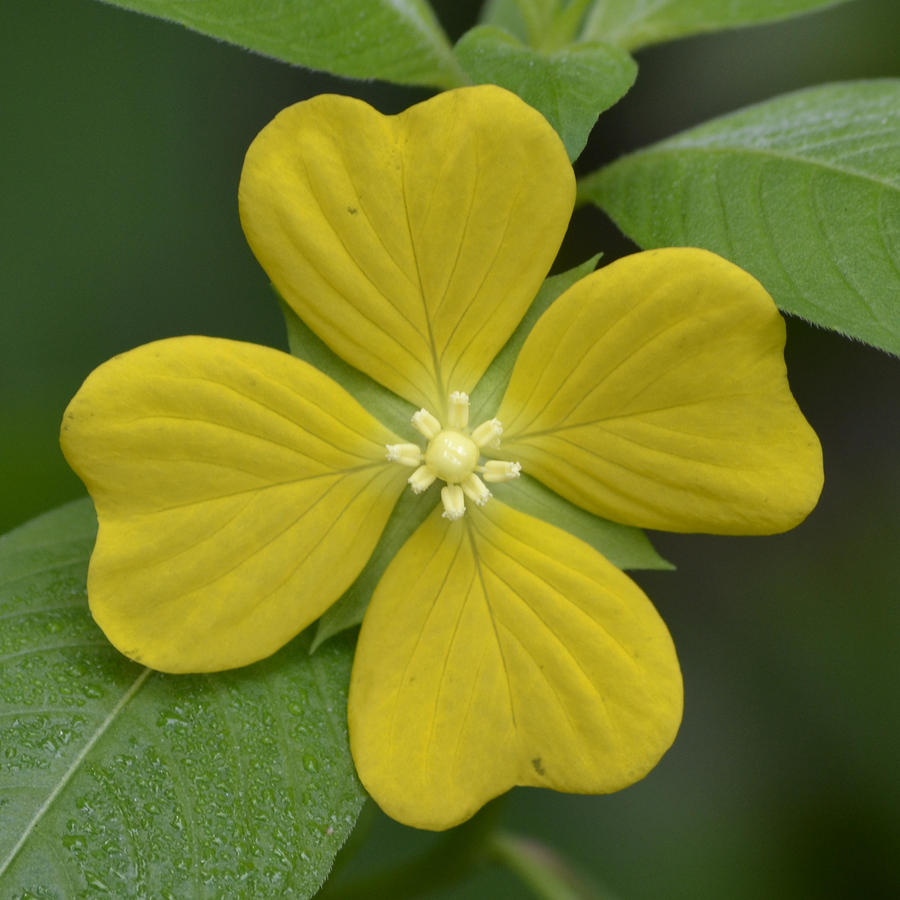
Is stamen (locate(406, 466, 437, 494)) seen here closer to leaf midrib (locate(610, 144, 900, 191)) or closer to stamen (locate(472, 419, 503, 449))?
stamen (locate(472, 419, 503, 449))

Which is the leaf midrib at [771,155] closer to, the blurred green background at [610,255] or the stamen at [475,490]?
the stamen at [475,490]

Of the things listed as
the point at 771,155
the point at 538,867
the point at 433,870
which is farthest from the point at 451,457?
the point at 538,867

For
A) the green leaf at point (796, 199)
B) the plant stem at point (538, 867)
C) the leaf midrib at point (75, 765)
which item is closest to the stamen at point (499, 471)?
the green leaf at point (796, 199)

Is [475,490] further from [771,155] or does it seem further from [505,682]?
[771,155]

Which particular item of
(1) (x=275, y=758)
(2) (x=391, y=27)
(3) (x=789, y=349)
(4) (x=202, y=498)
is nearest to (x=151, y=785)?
(1) (x=275, y=758)

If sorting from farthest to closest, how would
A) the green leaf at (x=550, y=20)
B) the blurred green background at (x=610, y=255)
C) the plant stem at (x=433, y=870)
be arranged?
1. the blurred green background at (x=610, y=255)
2. the plant stem at (x=433, y=870)
3. the green leaf at (x=550, y=20)

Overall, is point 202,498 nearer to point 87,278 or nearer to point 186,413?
point 186,413
